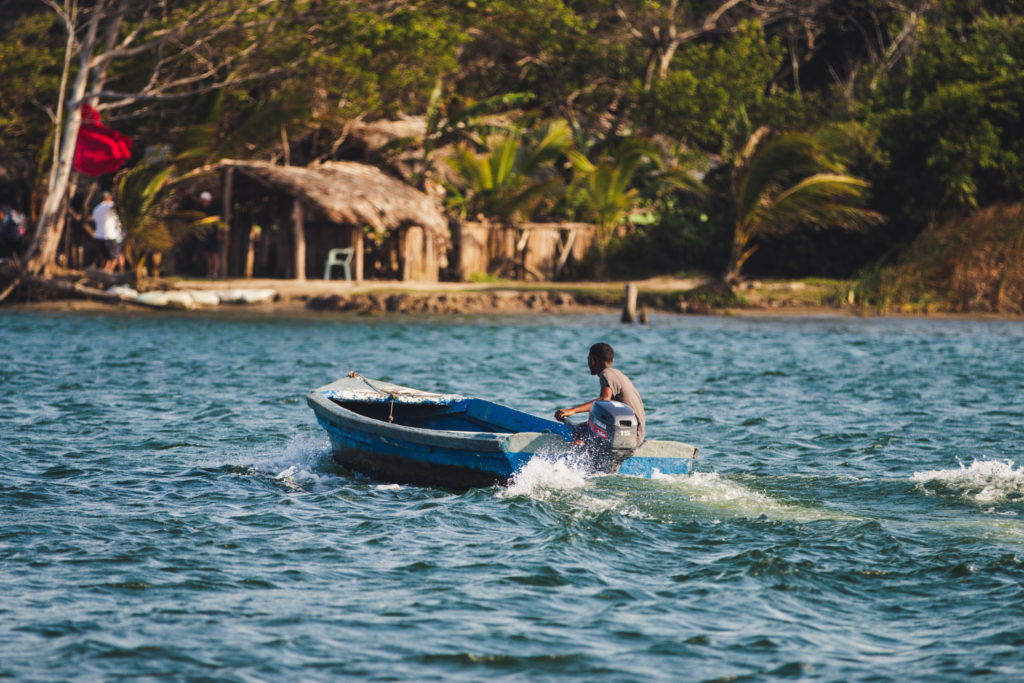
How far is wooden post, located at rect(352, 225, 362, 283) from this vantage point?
83.5ft

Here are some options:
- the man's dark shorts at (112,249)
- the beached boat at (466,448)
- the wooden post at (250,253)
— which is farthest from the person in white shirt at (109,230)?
the beached boat at (466,448)

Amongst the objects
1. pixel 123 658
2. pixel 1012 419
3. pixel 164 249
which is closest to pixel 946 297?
pixel 1012 419

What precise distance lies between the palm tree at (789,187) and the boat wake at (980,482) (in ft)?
46.7

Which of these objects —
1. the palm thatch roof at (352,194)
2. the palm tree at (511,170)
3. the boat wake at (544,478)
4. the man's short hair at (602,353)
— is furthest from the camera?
the palm tree at (511,170)

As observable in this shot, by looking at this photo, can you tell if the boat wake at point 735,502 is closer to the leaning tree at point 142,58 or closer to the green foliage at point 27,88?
the leaning tree at point 142,58

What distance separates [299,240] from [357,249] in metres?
1.43

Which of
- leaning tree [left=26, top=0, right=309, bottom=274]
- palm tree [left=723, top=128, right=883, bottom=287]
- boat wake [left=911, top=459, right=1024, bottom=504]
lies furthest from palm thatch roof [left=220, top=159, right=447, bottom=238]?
boat wake [left=911, top=459, right=1024, bottom=504]

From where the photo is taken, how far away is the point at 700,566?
701cm

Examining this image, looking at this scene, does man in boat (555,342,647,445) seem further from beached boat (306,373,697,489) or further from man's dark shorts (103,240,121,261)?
man's dark shorts (103,240,121,261)

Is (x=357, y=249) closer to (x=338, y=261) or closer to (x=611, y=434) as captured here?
(x=338, y=261)

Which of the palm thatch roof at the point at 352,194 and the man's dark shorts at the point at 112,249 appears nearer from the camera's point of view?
the man's dark shorts at the point at 112,249

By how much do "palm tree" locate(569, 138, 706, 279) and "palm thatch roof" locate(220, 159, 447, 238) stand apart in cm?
358

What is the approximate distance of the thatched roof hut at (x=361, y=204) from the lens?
931 inches

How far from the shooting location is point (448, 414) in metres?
10.5
